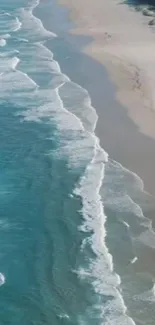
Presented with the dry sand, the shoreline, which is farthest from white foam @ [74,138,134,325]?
the dry sand

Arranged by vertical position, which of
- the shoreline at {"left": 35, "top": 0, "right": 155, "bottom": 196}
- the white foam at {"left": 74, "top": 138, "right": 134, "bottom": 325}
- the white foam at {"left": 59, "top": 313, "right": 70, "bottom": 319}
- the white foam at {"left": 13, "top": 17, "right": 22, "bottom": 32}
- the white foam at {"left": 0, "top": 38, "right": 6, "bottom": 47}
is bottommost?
the white foam at {"left": 59, "top": 313, "right": 70, "bottom": 319}

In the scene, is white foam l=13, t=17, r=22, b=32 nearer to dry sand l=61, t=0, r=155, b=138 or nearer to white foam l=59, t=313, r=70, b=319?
dry sand l=61, t=0, r=155, b=138

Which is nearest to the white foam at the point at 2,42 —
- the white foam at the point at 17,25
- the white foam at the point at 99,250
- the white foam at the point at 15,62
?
the white foam at the point at 17,25

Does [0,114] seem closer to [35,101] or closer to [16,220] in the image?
[35,101]

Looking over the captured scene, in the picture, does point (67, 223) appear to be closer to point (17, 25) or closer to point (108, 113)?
point (108, 113)

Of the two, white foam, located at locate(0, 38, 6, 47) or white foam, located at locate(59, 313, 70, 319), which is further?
white foam, located at locate(0, 38, 6, 47)

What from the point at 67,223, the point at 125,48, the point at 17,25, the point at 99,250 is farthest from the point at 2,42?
the point at 99,250

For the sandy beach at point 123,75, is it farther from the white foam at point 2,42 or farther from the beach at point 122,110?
the white foam at point 2,42
